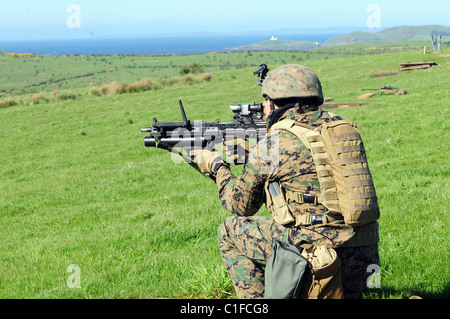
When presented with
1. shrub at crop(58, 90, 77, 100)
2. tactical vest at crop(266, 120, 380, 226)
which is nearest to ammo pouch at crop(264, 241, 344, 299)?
tactical vest at crop(266, 120, 380, 226)

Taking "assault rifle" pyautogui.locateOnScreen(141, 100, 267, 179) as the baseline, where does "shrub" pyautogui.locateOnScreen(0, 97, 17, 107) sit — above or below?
below

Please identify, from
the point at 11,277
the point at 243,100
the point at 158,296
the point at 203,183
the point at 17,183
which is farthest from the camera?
the point at 243,100

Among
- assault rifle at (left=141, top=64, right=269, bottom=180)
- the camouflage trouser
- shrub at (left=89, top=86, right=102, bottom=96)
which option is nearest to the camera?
the camouflage trouser

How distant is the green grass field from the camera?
19.5 feet

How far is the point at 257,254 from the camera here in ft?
14.8

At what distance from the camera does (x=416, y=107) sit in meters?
16.9

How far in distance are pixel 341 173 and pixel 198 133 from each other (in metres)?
2.40

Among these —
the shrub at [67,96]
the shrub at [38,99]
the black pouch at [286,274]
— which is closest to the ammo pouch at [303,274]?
the black pouch at [286,274]

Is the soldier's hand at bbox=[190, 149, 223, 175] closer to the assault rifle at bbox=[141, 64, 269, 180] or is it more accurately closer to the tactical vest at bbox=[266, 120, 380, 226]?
the assault rifle at bbox=[141, 64, 269, 180]

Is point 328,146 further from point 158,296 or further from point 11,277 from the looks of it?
point 11,277

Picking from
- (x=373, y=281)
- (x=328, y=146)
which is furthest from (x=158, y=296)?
(x=328, y=146)

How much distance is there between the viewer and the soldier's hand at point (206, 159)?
17.3 ft

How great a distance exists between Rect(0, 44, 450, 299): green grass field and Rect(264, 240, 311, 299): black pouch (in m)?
1.43
